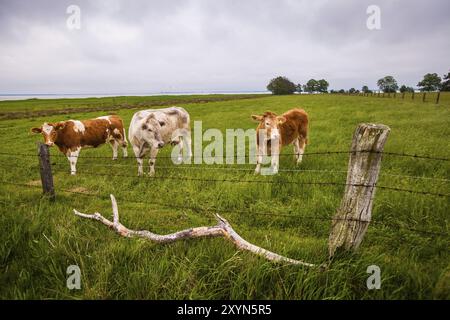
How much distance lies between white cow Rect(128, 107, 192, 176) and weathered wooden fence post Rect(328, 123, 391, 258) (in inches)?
203

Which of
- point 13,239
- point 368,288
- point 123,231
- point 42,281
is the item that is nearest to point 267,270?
point 368,288

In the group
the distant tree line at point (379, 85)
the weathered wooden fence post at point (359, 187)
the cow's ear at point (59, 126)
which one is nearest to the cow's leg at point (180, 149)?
the cow's ear at point (59, 126)

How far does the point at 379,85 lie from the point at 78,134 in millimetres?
141237

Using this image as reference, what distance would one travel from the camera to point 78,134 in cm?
773

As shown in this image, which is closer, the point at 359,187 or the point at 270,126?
the point at 359,187

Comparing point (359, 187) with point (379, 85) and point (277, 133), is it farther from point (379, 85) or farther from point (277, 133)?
point (379, 85)

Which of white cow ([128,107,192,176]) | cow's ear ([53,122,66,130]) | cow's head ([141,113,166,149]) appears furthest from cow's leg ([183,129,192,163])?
cow's ear ([53,122,66,130])

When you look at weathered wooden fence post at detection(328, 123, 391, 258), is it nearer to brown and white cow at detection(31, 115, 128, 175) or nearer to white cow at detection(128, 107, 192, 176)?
white cow at detection(128, 107, 192, 176)

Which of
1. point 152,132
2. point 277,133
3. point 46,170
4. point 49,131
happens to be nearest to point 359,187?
point 277,133

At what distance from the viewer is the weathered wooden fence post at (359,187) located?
218 centimetres

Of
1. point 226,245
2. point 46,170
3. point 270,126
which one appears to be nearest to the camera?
point 226,245

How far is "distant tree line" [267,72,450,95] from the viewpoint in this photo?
81875mm

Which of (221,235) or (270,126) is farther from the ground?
(270,126)

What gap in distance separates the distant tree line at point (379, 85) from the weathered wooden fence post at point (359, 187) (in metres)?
99.9
